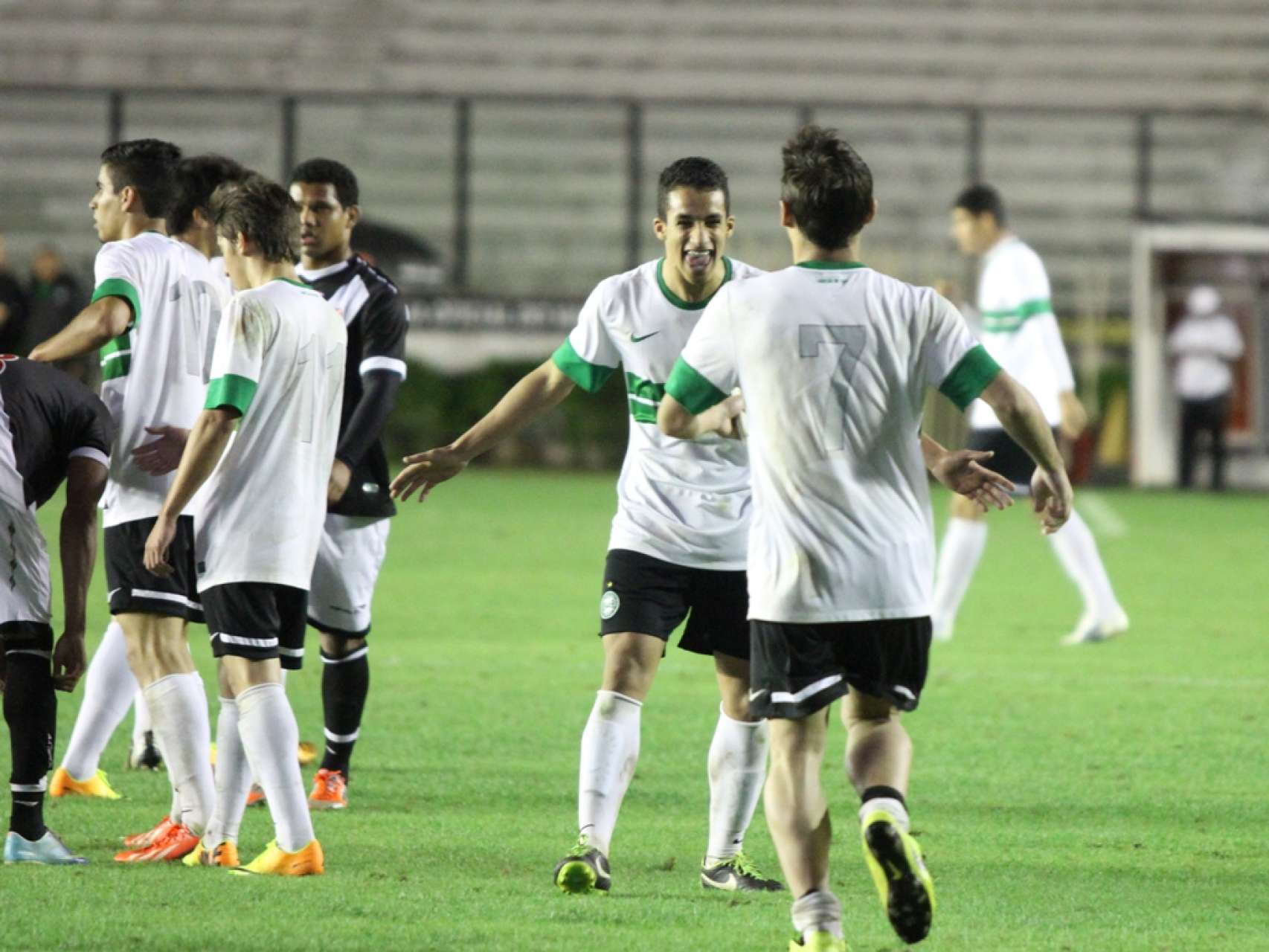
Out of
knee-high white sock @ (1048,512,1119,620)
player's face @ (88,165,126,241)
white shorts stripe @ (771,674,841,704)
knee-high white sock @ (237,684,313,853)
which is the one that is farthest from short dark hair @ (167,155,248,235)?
knee-high white sock @ (1048,512,1119,620)

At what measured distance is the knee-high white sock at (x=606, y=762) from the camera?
17.4 feet

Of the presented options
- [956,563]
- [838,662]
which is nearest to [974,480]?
[838,662]

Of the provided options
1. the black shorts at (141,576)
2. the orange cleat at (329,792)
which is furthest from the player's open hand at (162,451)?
the orange cleat at (329,792)

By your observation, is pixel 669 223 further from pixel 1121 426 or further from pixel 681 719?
pixel 1121 426

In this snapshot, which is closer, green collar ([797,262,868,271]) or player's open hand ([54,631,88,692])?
green collar ([797,262,868,271])

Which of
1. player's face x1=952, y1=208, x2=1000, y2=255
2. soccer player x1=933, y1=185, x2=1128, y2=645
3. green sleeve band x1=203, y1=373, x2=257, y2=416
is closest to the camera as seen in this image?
green sleeve band x1=203, y1=373, x2=257, y2=416

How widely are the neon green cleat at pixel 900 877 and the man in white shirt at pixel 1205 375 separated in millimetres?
19826

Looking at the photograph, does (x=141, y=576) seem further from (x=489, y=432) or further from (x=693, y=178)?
(x=693, y=178)

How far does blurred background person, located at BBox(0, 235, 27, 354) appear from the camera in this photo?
69.2 feet

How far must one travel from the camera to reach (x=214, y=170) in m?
6.32

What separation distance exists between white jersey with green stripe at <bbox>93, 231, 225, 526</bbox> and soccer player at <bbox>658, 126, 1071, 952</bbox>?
202 centimetres

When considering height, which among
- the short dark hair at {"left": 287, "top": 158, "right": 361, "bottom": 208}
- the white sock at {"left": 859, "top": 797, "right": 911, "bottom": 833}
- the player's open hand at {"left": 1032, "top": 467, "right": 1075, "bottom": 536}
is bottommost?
the white sock at {"left": 859, "top": 797, "right": 911, "bottom": 833}

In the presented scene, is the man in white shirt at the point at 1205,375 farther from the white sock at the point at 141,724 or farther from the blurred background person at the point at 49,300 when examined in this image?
the white sock at the point at 141,724

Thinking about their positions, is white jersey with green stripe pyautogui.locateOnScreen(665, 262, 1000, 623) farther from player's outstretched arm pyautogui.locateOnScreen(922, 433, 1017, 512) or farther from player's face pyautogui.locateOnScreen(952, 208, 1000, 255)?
player's face pyautogui.locateOnScreen(952, 208, 1000, 255)
